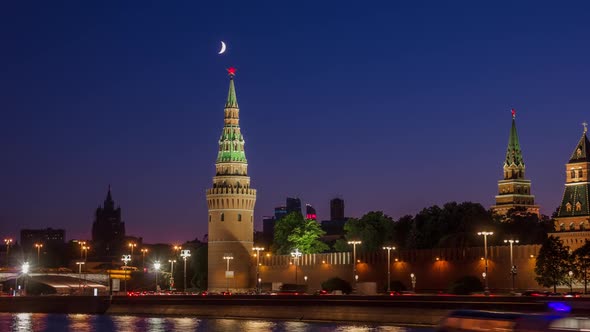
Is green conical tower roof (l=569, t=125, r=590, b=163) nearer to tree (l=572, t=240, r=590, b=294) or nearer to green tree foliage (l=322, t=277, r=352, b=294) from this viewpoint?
tree (l=572, t=240, r=590, b=294)

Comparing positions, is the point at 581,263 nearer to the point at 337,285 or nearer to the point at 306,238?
the point at 337,285

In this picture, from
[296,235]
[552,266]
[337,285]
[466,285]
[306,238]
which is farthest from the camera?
[306,238]

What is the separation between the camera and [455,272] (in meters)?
105

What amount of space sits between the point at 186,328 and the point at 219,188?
5912cm

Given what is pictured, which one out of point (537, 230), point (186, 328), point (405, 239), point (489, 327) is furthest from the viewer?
point (537, 230)

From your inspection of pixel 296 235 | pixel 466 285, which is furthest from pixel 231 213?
pixel 466 285

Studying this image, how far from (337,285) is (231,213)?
2404 centimetres

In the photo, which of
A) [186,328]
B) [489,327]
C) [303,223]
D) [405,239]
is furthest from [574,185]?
[489,327]

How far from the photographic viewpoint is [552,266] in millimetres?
95000

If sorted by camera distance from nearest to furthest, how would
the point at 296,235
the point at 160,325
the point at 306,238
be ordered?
the point at 160,325 < the point at 296,235 < the point at 306,238

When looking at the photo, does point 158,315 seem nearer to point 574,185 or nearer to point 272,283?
point 272,283

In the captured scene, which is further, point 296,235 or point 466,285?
point 296,235

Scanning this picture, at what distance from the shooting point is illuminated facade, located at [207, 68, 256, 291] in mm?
131250

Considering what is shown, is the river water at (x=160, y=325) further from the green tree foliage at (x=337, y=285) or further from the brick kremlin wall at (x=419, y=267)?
the brick kremlin wall at (x=419, y=267)
